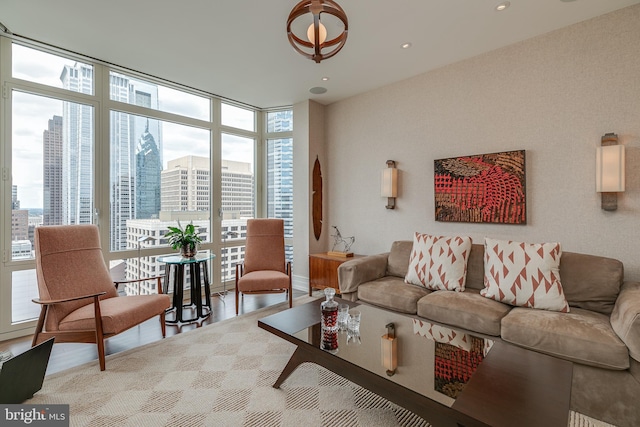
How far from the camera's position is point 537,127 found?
2906 mm

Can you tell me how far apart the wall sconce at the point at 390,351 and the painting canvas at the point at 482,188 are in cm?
186

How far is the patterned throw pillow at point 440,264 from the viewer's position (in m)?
2.85

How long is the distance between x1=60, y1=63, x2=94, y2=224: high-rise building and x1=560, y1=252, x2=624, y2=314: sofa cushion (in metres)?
4.84

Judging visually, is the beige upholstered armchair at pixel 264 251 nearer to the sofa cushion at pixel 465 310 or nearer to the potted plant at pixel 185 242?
the potted plant at pixel 185 242

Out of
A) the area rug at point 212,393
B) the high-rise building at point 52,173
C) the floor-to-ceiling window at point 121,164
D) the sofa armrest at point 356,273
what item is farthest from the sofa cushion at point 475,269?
the high-rise building at point 52,173

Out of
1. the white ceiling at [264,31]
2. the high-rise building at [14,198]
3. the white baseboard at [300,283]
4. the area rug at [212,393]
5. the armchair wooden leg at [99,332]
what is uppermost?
the white ceiling at [264,31]

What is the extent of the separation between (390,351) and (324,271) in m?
2.39

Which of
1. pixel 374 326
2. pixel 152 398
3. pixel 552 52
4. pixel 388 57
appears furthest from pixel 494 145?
pixel 152 398

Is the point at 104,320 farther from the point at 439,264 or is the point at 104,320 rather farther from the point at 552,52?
the point at 552,52

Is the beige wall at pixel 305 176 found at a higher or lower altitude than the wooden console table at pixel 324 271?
higher

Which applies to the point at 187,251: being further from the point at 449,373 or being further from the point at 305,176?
the point at 449,373

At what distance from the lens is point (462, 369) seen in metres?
1.56

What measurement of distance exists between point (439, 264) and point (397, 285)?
46 centimetres

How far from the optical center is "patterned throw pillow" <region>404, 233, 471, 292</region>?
Answer: 9.35 feet
